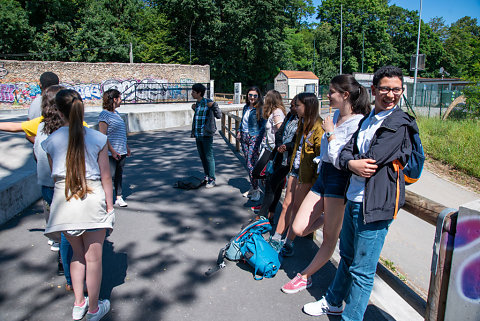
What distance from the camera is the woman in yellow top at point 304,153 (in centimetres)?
336

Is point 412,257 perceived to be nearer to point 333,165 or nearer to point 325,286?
point 325,286

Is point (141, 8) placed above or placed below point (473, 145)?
above

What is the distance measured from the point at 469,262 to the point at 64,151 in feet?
8.54

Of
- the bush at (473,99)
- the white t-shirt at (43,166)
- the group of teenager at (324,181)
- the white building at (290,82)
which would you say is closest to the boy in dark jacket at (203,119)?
the group of teenager at (324,181)

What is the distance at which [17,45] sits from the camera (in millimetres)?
31875

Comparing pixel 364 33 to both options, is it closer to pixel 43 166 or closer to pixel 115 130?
pixel 115 130

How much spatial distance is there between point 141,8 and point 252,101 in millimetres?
46374

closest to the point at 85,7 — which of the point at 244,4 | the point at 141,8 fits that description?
the point at 141,8

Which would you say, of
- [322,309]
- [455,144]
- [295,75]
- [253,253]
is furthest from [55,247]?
[295,75]

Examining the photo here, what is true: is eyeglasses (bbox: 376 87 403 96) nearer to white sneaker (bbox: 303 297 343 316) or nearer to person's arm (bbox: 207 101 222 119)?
white sneaker (bbox: 303 297 343 316)

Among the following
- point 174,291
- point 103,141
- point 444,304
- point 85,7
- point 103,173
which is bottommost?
point 174,291

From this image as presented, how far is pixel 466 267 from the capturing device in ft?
6.00

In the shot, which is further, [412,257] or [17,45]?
[17,45]

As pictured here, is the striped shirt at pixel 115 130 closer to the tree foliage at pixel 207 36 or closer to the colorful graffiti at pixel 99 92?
the tree foliage at pixel 207 36
